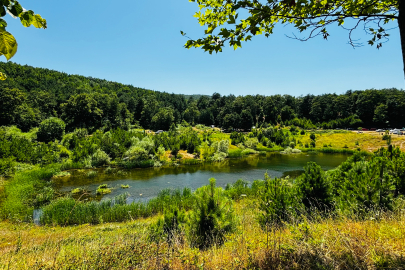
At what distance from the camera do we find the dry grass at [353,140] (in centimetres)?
4219

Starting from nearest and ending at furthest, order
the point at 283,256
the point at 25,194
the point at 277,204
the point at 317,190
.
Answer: the point at 283,256 < the point at 277,204 < the point at 317,190 < the point at 25,194

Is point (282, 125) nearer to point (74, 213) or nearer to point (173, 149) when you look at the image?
point (173, 149)

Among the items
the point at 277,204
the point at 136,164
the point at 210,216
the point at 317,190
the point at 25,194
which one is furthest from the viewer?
the point at 136,164

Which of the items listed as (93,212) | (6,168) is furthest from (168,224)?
(6,168)

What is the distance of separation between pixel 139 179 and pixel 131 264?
20.9 m

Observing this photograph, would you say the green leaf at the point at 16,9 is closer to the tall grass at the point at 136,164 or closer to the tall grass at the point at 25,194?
the tall grass at the point at 25,194

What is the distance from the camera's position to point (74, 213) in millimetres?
11750

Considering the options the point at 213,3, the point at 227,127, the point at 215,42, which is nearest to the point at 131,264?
the point at 215,42

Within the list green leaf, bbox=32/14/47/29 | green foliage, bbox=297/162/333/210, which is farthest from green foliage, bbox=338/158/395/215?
green leaf, bbox=32/14/47/29

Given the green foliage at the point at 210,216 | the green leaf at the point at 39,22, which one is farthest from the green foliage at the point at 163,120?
the green leaf at the point at 39,22

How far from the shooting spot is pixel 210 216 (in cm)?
573

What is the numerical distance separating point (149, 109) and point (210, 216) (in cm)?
7775

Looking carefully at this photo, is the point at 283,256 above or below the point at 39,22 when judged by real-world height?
below

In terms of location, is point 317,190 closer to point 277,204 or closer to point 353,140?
point 277,204
